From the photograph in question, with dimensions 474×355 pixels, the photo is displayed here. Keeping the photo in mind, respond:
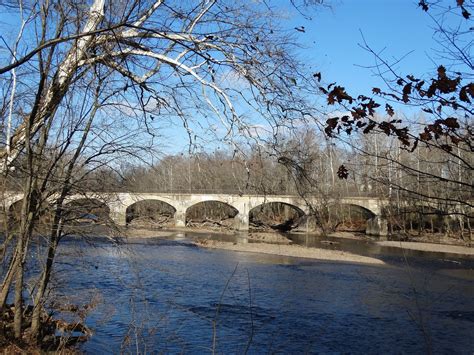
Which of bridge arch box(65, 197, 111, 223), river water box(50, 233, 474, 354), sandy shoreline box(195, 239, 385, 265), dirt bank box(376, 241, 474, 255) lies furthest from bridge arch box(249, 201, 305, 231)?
bridge arch box(65, 197, 111, 223)

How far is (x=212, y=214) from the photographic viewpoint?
212 feet

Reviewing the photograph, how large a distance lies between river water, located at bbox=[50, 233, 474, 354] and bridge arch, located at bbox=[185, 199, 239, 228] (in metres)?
31.8

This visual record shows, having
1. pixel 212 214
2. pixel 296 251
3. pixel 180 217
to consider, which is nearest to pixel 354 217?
pixel 212 214

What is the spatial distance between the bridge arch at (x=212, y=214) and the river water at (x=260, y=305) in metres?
31.8

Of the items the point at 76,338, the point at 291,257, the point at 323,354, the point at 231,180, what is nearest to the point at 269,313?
the point at 323,354

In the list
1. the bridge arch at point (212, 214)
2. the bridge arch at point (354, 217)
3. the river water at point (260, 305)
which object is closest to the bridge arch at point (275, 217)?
the bridge arch at point (212, 214)

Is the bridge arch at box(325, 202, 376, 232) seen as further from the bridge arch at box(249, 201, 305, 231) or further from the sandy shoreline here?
the sandy shoreline

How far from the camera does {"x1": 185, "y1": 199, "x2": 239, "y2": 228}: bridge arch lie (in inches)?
2324

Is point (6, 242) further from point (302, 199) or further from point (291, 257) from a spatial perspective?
point (291, 257)

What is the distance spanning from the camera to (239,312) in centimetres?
1548

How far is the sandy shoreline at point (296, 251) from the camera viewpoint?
31.3 m

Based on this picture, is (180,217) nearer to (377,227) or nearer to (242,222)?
(242,222)

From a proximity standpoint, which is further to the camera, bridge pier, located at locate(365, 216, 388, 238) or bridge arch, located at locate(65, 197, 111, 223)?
bridge pier, located at locate(365, 216, 388, 238)

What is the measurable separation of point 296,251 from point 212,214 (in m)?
30.9
